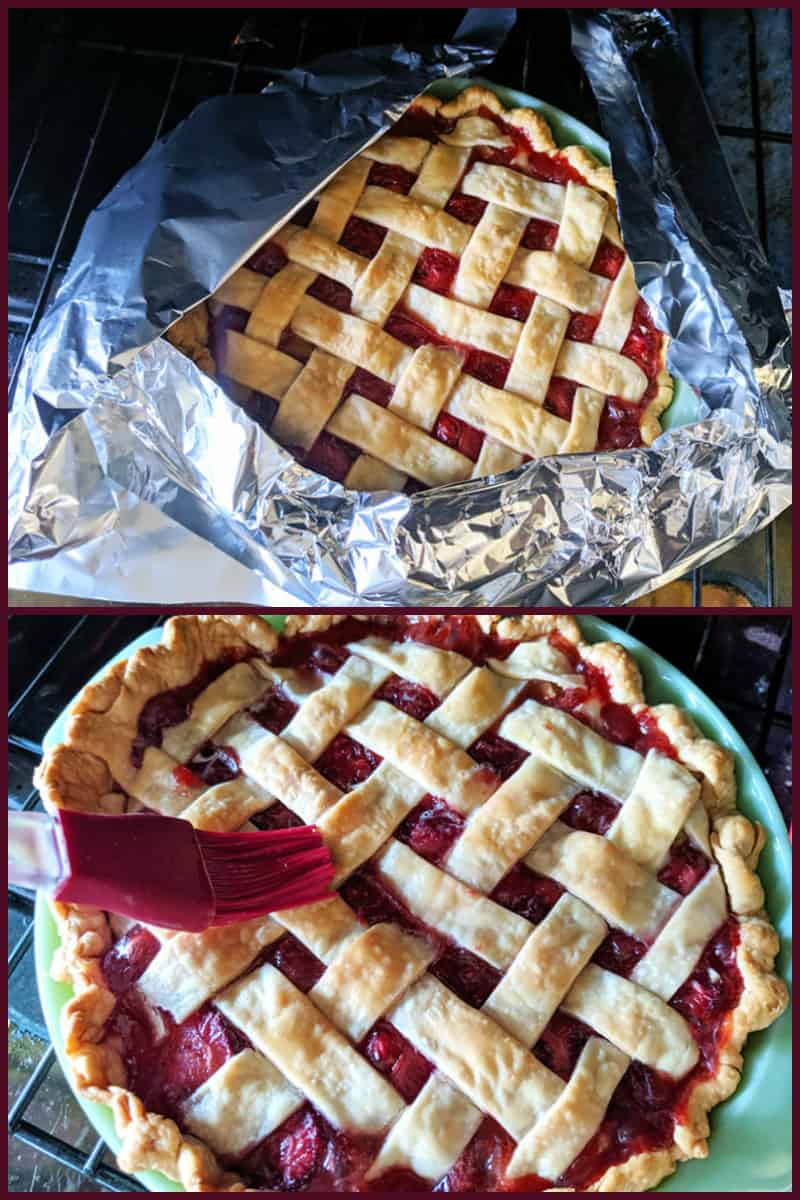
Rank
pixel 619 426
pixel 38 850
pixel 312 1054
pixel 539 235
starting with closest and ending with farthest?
pixel 38 850 → pixel 312 1054 → pixel 619 426 → pixel 539 235

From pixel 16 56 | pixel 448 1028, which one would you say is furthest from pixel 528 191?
pixel 448 1028

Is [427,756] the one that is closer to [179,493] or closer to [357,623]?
[357,623]

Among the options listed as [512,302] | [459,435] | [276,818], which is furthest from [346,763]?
[512,302]

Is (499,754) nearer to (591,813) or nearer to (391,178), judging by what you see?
(591,813)

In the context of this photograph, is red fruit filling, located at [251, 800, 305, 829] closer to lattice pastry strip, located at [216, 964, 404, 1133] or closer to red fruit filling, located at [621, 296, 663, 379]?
lattice pastry strip, located at [216, 964, 404, 1133]

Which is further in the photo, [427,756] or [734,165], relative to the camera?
[734,165]

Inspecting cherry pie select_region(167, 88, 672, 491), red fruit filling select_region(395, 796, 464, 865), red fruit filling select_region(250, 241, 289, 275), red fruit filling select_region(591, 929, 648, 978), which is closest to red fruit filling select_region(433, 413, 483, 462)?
cherry pie select_region(167, 88, 672, 491)

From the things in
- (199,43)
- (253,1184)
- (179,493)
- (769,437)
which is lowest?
(253,1184)
